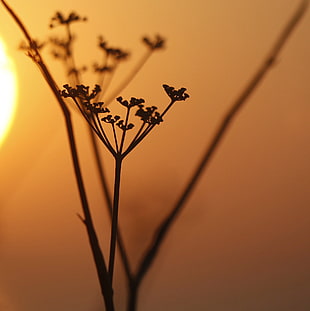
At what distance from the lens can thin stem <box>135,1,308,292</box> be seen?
112 cm

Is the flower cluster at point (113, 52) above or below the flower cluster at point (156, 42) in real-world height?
below

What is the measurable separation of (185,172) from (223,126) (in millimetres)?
140

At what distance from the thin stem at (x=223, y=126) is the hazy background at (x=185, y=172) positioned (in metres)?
0.02

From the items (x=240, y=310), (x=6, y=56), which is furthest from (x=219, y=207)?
(x=6, y=56)

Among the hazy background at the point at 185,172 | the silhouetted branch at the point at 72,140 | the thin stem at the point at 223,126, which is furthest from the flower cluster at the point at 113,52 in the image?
the thin stem at the point at 223,126

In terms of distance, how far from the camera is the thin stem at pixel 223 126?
112 centimetres

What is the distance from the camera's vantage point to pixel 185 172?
114 centimetres

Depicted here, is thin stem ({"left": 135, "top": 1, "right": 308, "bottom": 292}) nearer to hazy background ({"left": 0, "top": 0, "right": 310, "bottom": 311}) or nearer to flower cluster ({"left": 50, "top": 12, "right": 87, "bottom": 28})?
hazy background ({"left": 0, "top": 0, "right": 310, "bottom": 311})

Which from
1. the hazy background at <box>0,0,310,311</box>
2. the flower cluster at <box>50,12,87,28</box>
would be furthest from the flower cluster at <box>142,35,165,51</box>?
the flower cluster at <box>50,12,87,28</box>

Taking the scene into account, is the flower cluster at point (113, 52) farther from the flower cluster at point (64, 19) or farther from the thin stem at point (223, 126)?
the thin stem at point (223, 126)

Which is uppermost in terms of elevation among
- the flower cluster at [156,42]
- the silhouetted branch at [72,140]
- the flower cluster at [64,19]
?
the flower cluster at [156,42]

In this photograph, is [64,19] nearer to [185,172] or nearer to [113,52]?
[113,52]

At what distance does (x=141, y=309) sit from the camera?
3.74 ft

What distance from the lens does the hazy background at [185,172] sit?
112 cm
